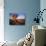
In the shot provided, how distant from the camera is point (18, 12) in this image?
550cm

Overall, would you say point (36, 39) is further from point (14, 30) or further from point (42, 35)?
point (14, 30)

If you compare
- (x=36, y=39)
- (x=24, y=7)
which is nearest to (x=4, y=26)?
(x=24, y=7)

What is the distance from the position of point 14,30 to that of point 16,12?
2.46 ft

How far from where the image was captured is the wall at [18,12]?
17.9 ft

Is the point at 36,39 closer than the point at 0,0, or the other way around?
the point at 36,39

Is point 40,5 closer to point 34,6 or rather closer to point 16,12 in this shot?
point 34,6


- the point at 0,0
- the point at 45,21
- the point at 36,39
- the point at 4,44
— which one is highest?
the point at 0,0

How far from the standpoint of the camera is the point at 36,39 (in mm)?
2779

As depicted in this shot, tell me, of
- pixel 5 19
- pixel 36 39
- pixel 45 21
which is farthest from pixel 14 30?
pixel 36 39

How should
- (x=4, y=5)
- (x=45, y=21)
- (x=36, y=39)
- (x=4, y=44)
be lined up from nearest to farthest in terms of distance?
(x=36, y=39)
(x=4, y=44)
(x=45, y=21)
(x=4, y=5)

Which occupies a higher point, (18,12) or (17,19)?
(18,12)

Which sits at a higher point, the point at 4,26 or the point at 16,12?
the point at 16,12

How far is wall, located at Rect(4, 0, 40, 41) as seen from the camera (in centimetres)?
546

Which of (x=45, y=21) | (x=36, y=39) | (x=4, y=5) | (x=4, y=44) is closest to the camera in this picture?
(x=36, y=39)
